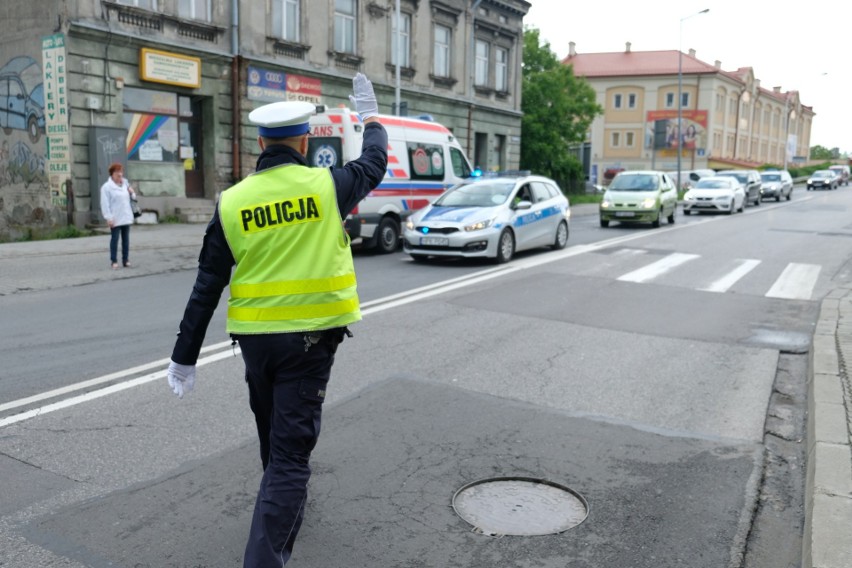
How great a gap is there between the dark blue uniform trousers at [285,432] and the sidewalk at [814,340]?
6.89 ft

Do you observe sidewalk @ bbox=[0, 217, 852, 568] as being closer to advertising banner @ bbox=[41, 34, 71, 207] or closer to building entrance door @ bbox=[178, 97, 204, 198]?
advertising banner @ bbox=[41, 34, 71, 207]

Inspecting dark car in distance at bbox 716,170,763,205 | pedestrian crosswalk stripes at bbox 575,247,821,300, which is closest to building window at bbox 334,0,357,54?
pedestrian crosswalk stripes at bbox 575,247,821,300

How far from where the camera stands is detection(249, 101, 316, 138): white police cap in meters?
3.22

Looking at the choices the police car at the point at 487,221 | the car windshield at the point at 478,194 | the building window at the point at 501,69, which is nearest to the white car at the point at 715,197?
the building window at the point at 501,69

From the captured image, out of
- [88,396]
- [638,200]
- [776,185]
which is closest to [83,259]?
[88,396]

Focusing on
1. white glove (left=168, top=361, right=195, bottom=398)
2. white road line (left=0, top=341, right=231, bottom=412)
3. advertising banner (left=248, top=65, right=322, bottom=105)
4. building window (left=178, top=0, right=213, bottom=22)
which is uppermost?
building window (left=178, top=0, right=213, bottom=22)

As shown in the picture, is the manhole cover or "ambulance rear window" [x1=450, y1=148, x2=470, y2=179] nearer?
the manhole cover

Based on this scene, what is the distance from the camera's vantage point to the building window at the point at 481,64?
35.5 metres

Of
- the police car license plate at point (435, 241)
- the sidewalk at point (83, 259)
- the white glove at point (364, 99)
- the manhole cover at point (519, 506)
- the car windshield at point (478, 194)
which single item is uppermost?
the white glove at point (364, 99)

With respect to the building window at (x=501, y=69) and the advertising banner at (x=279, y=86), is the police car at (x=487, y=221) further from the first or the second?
the building window at (x=501, y=69)

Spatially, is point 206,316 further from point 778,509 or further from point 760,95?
point 760,95

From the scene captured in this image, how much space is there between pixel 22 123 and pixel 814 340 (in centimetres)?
1906

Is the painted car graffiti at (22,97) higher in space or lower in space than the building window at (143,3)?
lower

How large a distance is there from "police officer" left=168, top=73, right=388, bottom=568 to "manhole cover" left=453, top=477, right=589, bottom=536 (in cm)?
111
